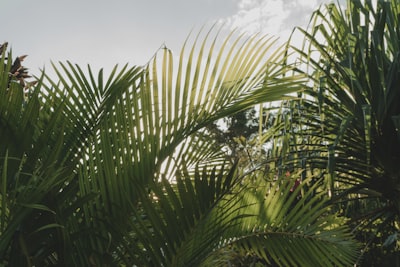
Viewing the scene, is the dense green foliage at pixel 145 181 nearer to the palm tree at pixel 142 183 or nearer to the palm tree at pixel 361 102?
the palm tree at pixel 142 183

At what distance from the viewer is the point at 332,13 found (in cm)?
308

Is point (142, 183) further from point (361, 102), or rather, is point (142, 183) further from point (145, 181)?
point (361, 102)

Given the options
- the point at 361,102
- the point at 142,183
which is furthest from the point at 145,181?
the point at 361,102

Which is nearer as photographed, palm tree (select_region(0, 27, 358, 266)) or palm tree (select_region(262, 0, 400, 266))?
palm tree (select_region(0, 27, 358, 266))

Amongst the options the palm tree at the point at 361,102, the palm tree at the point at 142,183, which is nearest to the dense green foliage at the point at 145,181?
the palm tree at the point at 142,183

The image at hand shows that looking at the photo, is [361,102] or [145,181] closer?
[145,181]

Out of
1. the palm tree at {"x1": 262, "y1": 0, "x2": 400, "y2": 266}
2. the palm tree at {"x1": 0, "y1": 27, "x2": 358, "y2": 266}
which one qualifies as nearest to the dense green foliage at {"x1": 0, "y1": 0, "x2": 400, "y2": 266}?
the palm tree at {"x1": 0, "y1": 27, "x2": 358, "y2": 266}

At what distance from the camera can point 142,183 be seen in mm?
1397

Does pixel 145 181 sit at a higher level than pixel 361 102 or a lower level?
lower

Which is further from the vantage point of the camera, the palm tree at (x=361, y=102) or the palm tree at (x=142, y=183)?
the palm tree at (x=361, y=102)

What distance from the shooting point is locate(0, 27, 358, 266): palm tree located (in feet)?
3.66

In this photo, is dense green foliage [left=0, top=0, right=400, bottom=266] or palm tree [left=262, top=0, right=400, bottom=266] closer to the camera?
dense green foliage [left=0, top=0, right=400, bottom=266]

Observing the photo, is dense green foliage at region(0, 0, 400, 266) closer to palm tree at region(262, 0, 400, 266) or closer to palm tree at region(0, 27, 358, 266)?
palm tree at region(0, 27, 358, 266)

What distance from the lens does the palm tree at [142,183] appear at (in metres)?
1.11
